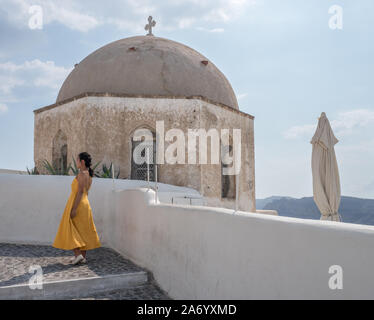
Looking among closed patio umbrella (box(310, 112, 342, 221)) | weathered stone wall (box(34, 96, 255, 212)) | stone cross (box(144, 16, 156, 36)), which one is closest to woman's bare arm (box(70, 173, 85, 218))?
closed patio umbrella (box(310, 112, 342, 221))

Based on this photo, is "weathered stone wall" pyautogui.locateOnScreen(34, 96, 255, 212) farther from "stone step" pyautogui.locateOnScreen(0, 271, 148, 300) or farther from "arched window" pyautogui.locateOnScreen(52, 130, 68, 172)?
"stone step" pyautogui.locateOnScreen(0, 271, 148, 300)

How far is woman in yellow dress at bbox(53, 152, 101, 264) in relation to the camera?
226 inches

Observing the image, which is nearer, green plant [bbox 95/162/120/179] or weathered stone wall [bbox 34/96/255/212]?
green plant [bbox 95/162/120/179]

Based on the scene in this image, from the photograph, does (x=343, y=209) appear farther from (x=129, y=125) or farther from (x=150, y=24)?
(x=129, y=125)

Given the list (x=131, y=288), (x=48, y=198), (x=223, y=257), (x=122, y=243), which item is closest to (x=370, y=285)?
(x=223, y=257)

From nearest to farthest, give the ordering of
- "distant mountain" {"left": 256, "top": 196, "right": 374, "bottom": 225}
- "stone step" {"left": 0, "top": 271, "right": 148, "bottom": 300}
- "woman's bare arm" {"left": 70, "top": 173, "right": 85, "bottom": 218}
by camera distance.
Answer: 1. "stone step" {"left": 0, "top": 271, "right": 148, "bottom": 300}
2. "woman's bare arm" {"left": 70, "top": 173, "right": 85, "bottom": 218}
3. "distant mountain" {"left": 256, "top": 196, "right": 374, "bottom": 225}

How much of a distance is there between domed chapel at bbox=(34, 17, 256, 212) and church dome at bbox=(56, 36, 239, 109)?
1.3 inches

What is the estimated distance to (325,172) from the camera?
22.8ft

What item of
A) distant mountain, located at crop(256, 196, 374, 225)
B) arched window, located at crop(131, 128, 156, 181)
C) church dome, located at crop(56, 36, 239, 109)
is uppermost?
church dome, located at crop(56, 36, 239, 109)

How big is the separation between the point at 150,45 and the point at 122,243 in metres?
8.41

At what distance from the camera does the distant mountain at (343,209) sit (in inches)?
1713

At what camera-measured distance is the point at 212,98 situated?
1306 cm

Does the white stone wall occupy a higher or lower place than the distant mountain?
higher

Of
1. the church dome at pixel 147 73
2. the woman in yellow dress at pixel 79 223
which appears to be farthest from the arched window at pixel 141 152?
the woman in yellow dress at pixel 79 223
